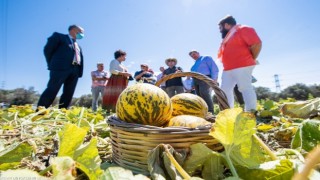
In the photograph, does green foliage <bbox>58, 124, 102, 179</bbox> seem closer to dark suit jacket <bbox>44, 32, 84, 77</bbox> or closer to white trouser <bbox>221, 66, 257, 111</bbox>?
white trouser <bbox>221, 66, 257, 111</bbox>

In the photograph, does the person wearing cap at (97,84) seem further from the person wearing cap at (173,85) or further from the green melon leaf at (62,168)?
the green melon leaf at (62,168)

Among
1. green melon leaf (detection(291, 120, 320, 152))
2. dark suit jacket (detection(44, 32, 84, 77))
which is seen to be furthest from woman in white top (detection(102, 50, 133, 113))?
green melon leaf (detection(291, 120, 320, 152))

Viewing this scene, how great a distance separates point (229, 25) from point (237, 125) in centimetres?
410

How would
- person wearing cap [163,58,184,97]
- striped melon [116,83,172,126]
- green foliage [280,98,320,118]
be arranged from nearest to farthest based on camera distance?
striped melon [116,83,172,126] < green foliage [280,98,320,118] < person wearing cap [163,58,184,97]

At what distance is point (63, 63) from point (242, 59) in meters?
3.11

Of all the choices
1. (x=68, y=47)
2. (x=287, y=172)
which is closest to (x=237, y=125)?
(x=287, y=172)

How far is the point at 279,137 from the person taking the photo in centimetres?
145

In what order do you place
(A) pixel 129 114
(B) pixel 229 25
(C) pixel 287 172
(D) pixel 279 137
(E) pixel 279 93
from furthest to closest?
(E) pixel 279 93 → (B) pixel 229 25 → (D) pixel 279 137 → (A) pixel 129 114 → (C) pixel 287 172

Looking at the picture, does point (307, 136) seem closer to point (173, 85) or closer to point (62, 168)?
point (62, 168)

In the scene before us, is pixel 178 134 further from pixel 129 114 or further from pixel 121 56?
pixel 121 56

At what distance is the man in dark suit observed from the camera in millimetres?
4457

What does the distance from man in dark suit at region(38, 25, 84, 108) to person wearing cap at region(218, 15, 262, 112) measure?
2.81 meters

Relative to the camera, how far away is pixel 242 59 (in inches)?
162

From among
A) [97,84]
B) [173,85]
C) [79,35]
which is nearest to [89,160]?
[79,35]
